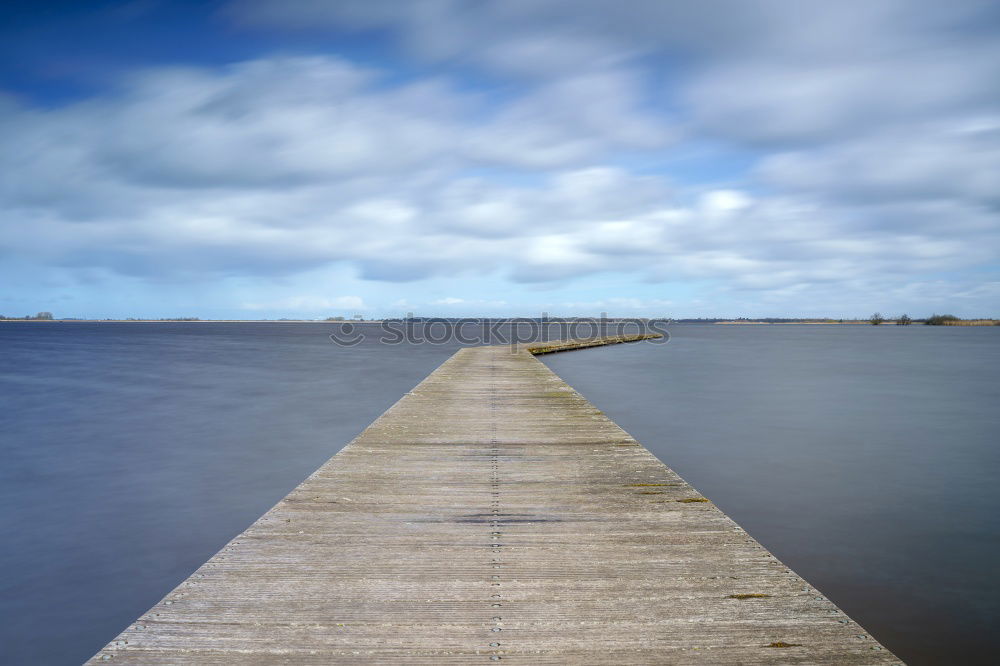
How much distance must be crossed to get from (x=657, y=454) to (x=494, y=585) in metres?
7.73

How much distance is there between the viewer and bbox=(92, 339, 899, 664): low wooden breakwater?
2.65 m

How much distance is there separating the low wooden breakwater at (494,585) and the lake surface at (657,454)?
189 centimetres

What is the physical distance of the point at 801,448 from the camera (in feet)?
34.8

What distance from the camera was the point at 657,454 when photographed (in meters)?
10.3

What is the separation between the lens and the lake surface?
16.2ft

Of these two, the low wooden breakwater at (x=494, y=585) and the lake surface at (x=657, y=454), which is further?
the lake surface at (x=657, y=454)

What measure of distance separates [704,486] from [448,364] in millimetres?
12503

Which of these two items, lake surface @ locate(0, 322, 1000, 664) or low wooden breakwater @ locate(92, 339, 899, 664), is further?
lake surface @ locate(0, 322, 1000, 664)

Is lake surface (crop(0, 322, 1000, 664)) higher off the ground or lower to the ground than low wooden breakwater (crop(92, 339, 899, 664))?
lower

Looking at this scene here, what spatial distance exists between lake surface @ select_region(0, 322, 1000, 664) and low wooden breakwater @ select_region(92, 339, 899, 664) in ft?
6.22

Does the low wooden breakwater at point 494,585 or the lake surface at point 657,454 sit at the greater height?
the low wooden breakwater at point 494,585

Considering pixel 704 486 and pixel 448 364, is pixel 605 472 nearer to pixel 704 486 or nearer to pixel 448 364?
pixel 704 486

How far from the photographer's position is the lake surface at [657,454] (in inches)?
194

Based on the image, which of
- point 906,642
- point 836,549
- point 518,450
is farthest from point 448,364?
point 906,642
